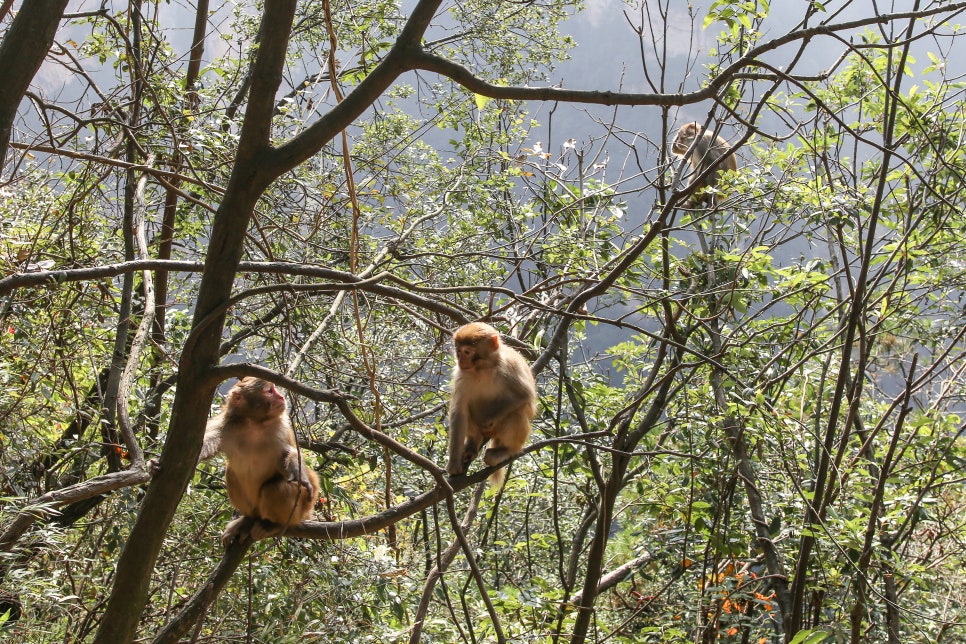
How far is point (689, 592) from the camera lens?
5422 mm

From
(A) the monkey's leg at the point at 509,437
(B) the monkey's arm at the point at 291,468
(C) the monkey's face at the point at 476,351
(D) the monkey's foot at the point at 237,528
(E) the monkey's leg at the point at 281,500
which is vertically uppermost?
(C) the monkey's face at the point at 476,351

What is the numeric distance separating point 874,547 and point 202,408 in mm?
3570

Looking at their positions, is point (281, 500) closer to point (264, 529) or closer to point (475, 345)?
point (264, 529)

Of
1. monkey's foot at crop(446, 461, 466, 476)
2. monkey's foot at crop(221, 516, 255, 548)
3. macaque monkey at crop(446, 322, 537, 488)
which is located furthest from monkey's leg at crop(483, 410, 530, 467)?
monkey's foot at crop(221, 516, 255, 548)

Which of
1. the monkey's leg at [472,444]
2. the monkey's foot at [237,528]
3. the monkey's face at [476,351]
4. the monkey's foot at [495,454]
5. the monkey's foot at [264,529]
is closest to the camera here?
the monkey's foot at [264,529]

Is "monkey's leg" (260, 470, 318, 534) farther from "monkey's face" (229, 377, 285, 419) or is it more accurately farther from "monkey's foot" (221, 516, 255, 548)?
"monkey's face" (229, 377, 285, 419)

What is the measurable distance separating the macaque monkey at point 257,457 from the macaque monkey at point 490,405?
2.94 feet

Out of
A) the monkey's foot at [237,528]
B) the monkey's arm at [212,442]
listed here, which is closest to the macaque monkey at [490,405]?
the monkey's foot at [237,528]

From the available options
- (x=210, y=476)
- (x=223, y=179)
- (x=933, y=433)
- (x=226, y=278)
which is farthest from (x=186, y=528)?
(x=933, y=433)

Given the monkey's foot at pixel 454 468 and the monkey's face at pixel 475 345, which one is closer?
the monkey's face at pixel 475 345

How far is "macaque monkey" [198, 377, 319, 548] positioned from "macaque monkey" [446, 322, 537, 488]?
897 mm

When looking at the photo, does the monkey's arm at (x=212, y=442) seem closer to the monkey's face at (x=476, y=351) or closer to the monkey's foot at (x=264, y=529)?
the monkey's foot at (x=264, y=529)

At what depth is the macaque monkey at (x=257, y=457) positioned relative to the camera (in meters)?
4.38

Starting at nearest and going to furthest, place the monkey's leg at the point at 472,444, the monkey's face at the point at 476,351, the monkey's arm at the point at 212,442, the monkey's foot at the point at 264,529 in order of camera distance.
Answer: the monkey's foot at the point at 264,529 < the monkey's face at the point at 476,351 < the monkey's arm at the point at 212,442 < the monkey's leg at the point at 472,444
